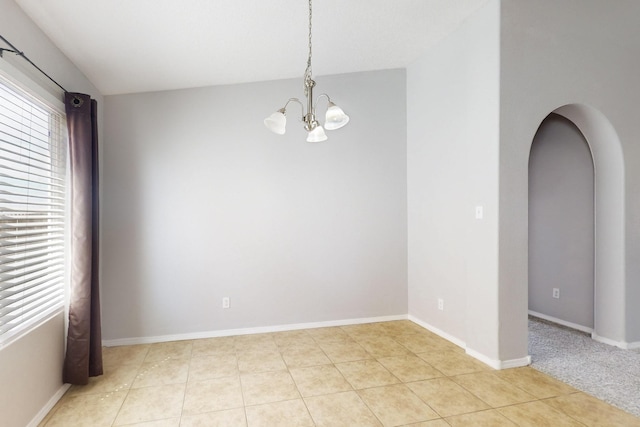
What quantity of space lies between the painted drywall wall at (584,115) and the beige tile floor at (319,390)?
0.56 meters

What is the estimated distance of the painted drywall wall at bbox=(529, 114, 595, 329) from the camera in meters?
3.94

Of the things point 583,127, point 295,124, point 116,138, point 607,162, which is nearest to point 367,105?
point 295,124

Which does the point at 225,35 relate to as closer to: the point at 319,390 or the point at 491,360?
the point at 319,390

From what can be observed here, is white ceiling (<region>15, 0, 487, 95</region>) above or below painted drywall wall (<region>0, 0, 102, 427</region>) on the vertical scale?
above

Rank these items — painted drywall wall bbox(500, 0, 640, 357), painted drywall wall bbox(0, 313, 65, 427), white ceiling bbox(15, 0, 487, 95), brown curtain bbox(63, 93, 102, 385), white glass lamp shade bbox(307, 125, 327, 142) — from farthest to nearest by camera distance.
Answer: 1. painted drywall wall bbox(500, 0, 640, 357)
2. brown curtain bbox(63, 93, 102, 385)
3. white ceiling bbox(15, 0, 487, 95)
4. white glass lamp shade bbox(307, 125, 327, 142)
5. painted drywall wall bbox(0, 313, 65, 427)

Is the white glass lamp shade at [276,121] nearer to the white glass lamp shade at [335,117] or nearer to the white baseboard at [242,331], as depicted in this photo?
the white glass lamp shade at [335,117]

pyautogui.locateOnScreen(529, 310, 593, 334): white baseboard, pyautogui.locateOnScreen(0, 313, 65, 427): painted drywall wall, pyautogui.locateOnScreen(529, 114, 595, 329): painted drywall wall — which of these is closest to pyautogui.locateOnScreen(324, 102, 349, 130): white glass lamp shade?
pyautogui.locateOnScreen(0, 313, 65, 427): painted drywall wall

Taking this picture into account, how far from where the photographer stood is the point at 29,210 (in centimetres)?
235

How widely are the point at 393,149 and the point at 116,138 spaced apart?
9.96ft

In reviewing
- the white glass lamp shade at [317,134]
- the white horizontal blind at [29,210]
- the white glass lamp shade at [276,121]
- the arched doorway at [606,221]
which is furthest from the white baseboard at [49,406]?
the arched doorway at [606,221]

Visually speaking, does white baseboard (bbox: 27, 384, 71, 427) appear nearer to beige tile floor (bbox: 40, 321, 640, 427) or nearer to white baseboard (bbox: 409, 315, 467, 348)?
beige tile floor (bbox: 40, 321, 640, 427)

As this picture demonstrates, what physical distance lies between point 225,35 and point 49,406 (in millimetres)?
3022

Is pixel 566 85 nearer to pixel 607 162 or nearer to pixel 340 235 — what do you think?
pixel 607 162

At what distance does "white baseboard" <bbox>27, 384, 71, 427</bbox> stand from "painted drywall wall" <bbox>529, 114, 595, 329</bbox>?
4.86m
